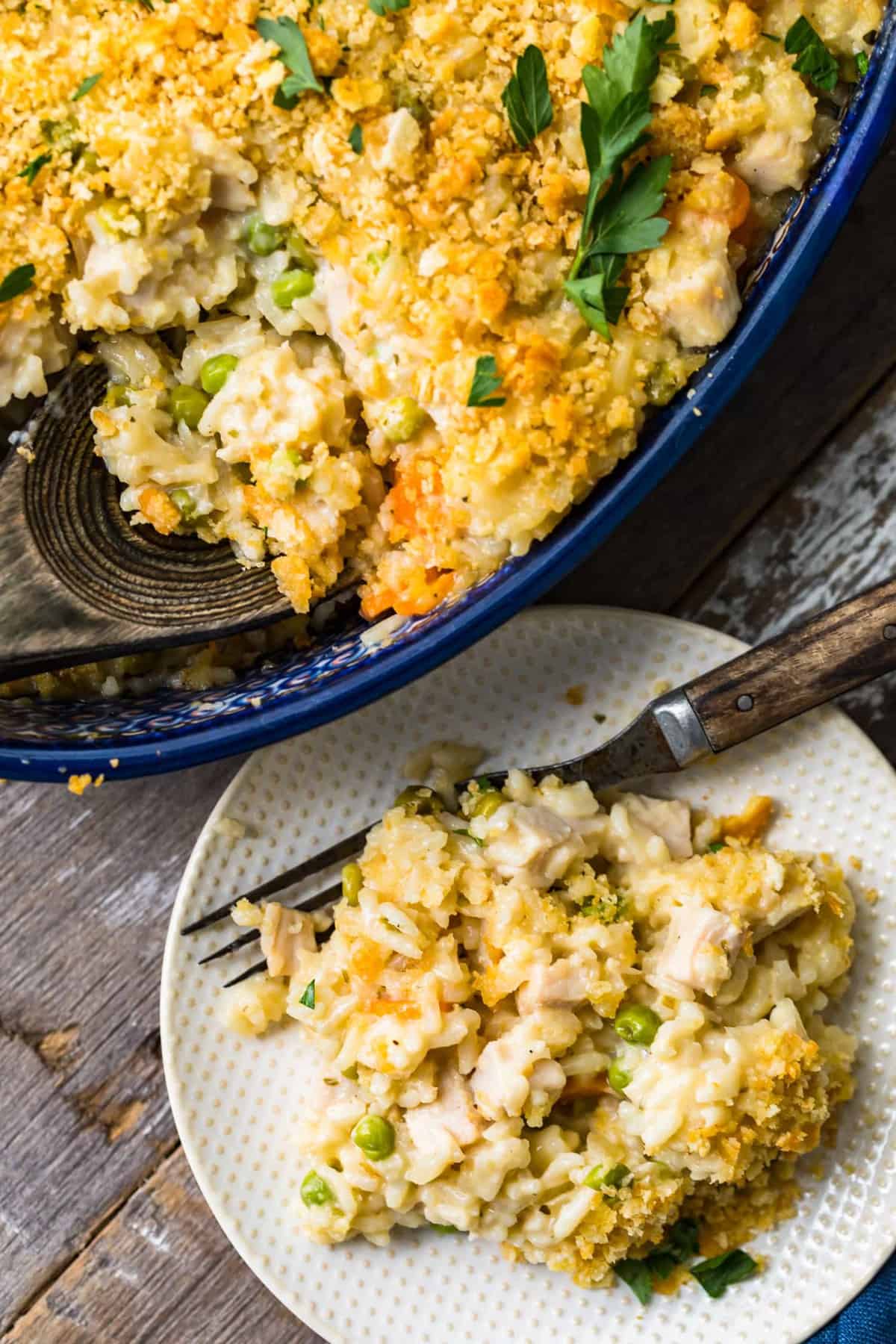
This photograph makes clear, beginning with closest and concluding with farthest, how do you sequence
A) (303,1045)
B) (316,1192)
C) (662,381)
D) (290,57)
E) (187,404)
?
(290,57) → (662,381) → (187,404) → (316,1192) → (303,1045)

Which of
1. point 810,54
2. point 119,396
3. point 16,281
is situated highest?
point 810,54

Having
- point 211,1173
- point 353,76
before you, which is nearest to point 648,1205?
point 211,1173

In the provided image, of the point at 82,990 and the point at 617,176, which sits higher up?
the point at 617,176

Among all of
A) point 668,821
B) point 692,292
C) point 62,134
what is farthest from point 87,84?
point 668,821

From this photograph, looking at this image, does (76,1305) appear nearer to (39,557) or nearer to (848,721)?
(39,557)

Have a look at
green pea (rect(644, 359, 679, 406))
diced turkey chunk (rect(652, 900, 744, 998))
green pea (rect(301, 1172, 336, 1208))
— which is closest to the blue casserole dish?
green pea (rect(644, 359, 679, 406))

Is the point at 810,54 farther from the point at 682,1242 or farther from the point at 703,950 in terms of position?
the point at 682,1242

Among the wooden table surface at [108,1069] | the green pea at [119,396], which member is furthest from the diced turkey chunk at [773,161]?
the green pea at [119,396]
